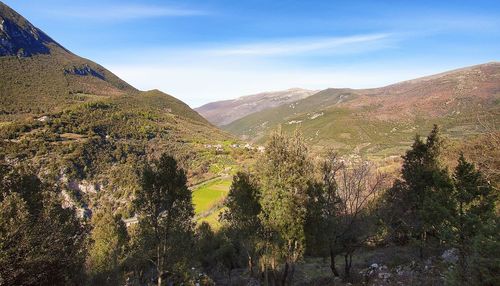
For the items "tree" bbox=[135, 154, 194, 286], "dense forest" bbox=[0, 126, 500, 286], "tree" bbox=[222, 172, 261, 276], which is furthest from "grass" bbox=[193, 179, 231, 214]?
"tree" bbox=[135, 154, 194, 286]

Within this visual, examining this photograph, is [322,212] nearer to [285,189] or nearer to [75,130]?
[285,189]

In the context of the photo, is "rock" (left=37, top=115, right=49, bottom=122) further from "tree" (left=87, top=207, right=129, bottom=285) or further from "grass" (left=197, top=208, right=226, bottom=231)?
"tree" (left=87, top=207, right=129, bottom=285)

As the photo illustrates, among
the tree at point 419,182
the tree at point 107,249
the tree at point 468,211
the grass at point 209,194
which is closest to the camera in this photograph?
the tree at point 468,211

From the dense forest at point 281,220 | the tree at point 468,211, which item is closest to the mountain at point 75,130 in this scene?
the dense forest at point 281,220

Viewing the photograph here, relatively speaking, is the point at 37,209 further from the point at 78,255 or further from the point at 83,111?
the point at 83,111

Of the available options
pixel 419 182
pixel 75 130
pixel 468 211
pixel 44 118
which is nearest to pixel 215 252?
pixel 419 182

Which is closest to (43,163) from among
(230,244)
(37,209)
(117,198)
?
(117,198)

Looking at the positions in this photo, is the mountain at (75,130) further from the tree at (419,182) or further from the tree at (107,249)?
the tree at (419,182)
